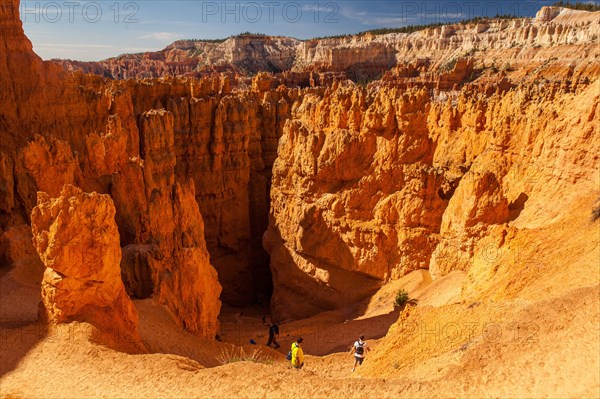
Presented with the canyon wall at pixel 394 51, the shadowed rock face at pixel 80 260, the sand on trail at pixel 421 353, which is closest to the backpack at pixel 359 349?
the sand on trail at pixel 421 353

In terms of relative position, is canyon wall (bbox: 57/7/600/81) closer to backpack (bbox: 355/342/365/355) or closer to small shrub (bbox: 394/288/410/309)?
small shrub (bbox: 394/288/410/309)

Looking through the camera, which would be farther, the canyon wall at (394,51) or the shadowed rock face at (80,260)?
the canyon wall at (394,51)

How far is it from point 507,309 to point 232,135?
2556 centimetres

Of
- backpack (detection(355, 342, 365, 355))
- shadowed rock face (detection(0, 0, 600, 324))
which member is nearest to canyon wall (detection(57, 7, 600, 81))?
shadowed rock face (detection(0, 0, 600, 324))

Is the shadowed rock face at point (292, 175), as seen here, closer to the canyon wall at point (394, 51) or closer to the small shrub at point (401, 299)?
the small shrub at point (401, 299)

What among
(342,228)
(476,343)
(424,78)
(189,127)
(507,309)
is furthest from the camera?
(424,78)

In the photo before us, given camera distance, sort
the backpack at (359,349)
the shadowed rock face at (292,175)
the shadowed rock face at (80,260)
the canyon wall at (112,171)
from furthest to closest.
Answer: the shadowed rock face at (292,175)
the canyon wall at (112,171)
the backpack at (359,349)
the shadowed rock face at (80,260)

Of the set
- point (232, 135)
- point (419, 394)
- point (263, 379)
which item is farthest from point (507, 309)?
point (232, 135)

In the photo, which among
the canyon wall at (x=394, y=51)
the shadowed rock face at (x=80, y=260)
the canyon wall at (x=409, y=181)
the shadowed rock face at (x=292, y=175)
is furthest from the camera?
the canyon wall at (x=394, y=51)

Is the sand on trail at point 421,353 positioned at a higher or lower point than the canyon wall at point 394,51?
lower

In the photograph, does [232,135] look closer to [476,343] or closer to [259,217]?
[259,217]

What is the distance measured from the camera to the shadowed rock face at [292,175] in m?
15.7

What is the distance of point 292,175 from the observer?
23312mm

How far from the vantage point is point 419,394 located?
6410 mm
